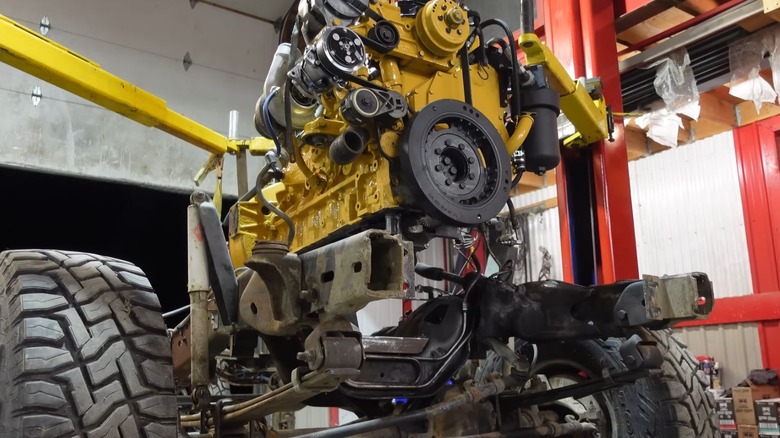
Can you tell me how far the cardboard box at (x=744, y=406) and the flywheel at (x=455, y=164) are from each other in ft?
15.4

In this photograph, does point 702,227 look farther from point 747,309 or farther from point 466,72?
point 466,72

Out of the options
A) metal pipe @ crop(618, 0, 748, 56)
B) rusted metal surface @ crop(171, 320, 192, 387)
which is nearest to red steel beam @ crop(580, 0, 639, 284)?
metal pipe @ crop(618, 0, 748, 56)

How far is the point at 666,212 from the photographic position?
8.02m

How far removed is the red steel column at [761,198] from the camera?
678 cm

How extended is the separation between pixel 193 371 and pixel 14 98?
5.74 m

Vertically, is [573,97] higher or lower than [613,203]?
higher

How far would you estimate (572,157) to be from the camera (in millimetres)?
4414

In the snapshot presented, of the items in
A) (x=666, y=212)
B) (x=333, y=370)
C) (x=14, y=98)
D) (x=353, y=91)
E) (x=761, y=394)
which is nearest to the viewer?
(x=333, y=370)

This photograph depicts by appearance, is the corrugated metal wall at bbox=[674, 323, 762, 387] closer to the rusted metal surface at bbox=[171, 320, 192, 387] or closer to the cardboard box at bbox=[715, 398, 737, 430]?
the cardboard box at bbox=[715, 398, 737, 430]

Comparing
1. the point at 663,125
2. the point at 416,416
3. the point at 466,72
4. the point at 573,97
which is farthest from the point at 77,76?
the point at 663,125

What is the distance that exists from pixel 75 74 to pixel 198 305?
1890 millimetres

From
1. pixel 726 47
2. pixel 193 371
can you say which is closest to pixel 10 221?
pixel 193 371

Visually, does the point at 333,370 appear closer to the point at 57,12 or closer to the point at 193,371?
the point at 193,371

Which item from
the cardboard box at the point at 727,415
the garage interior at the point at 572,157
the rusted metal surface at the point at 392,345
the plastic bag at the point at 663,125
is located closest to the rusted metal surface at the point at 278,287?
the rusted metal surface at the point at 392,345
